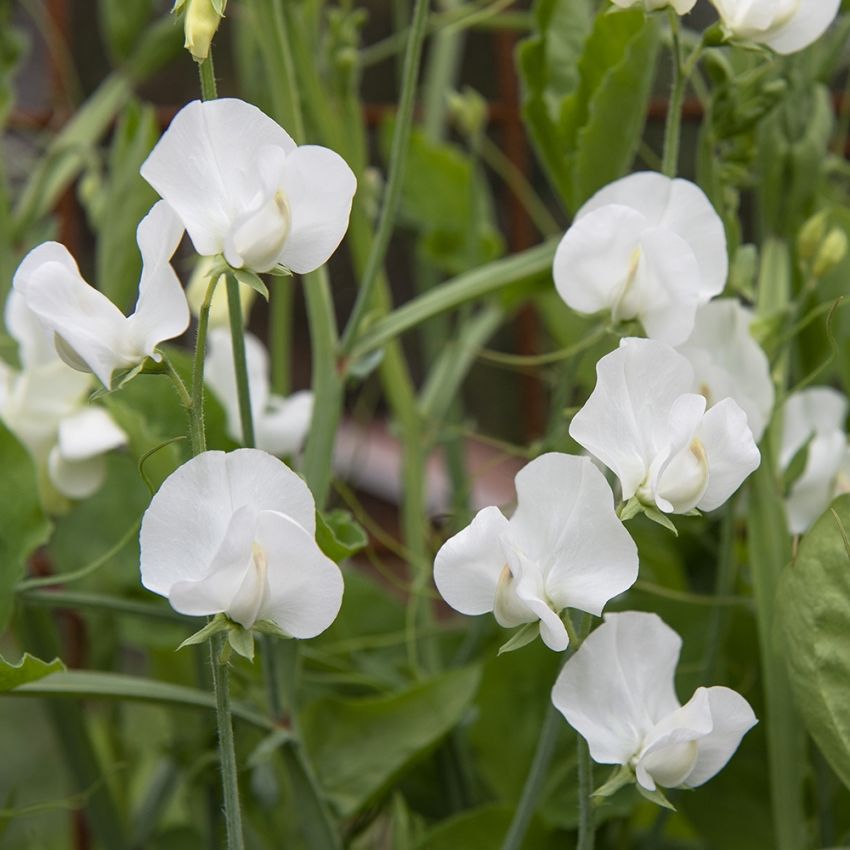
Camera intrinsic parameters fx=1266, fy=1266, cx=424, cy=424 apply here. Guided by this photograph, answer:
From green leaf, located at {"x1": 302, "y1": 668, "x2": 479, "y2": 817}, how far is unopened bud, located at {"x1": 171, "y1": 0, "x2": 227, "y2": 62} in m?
0.32

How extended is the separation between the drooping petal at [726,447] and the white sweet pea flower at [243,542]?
115 millimetres

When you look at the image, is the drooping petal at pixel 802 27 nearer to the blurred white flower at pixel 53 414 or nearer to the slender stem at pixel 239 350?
the slender stem at pixel 239 350

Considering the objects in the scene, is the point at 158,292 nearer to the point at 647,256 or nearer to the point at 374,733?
the point at 647,256

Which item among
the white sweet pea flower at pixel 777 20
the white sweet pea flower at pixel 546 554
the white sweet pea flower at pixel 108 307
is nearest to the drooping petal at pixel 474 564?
the white sweet pea flower at pixel 546 554

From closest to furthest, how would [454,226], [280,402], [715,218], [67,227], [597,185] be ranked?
[715,218] → [597,185] → [280,402] → [454,226] → [67,227]

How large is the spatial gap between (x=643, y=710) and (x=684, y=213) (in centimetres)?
18

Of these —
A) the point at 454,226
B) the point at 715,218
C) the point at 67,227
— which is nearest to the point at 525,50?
the point at 715,218

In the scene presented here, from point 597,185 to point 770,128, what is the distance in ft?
0.34

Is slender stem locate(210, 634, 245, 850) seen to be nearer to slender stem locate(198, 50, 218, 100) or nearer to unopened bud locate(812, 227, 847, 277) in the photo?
slender stem locate(198, 50, 218, 100)

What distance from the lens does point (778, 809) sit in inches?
21.5

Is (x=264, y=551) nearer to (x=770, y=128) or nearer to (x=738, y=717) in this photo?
(x=738, y=717)

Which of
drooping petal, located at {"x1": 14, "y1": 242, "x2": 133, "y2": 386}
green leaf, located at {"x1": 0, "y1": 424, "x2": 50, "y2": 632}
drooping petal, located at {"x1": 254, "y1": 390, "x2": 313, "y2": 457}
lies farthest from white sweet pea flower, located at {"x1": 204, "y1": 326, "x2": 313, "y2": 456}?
drooping petal, located at {"x1": 14, "y1": 242, "x2": 133, "y2": 386}

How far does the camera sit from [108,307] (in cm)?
38

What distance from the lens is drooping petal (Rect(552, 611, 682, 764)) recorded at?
391mm
